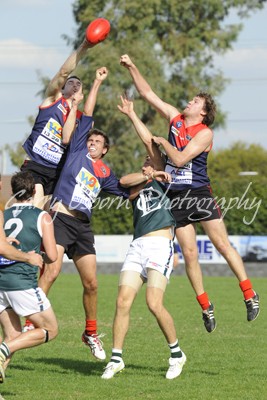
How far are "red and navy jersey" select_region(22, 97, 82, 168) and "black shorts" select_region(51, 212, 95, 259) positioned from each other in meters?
0.76

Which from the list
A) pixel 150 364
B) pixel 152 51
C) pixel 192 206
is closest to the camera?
pixel 192 206

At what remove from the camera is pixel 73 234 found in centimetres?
904

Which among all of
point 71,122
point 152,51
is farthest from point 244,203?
point 71,122

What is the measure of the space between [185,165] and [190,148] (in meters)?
0.30

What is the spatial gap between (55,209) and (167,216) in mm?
1302

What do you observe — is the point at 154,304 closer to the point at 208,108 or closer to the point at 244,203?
the point at 208,108

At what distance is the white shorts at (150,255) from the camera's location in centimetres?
818

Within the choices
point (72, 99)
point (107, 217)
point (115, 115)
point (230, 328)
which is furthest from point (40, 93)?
point (72, 99)

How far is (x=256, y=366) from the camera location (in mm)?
8953

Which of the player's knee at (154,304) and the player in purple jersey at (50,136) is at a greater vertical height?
the player in purple jersey at (50,136)

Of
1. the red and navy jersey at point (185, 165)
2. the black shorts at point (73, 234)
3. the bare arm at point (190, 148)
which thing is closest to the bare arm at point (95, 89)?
the red and navy jersey at point (185, 165)

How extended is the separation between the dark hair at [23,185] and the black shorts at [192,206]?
2014mm

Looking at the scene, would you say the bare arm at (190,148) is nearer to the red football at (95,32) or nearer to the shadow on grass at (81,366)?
the red football at (95,32)

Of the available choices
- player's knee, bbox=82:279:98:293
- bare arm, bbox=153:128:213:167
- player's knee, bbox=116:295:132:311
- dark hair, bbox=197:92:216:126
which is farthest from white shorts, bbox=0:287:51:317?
dark hair, bbox=197:92:216:126
